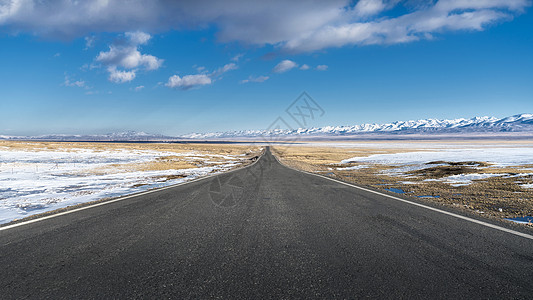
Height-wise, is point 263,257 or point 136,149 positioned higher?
point 263,257

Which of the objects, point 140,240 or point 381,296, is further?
→ point 140,240

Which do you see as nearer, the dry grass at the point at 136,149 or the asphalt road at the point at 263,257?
the asphalt road at the point at 263,257

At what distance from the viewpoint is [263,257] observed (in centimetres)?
363

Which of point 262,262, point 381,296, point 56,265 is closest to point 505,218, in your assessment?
point 381,296

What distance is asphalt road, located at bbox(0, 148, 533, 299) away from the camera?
9.25ft

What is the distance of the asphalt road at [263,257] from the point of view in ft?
9.25

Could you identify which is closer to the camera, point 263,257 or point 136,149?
point 263,257

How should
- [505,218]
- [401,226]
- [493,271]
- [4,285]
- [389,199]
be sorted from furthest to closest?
[389,199], [505,218], [401,226], [493,271], [4,285]

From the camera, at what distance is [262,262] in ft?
11.4

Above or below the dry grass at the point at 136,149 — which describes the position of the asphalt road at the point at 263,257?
above

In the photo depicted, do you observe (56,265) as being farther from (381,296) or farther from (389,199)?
(389,199)

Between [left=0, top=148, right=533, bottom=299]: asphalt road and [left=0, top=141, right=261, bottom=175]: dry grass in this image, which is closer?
[left=0, top=148, right=533, bottom=299]: asphalt road

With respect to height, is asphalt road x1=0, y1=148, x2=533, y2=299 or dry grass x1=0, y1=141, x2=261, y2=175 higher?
asphalt road x1=0, y1=148, x2=533, y2=299

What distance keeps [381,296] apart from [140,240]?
366cm
